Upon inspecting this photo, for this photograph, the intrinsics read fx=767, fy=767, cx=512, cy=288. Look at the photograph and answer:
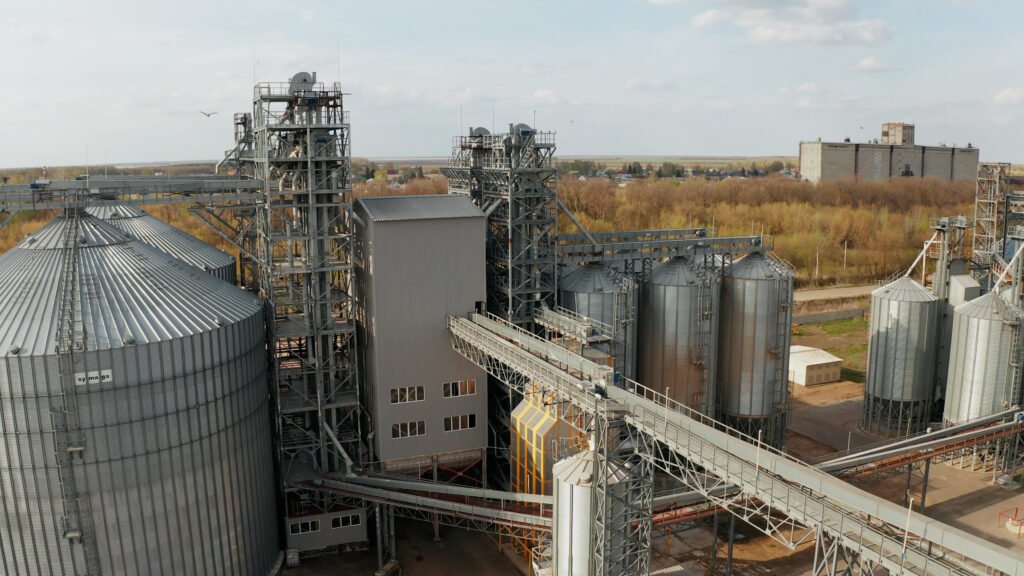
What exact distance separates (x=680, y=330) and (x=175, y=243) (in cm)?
2736

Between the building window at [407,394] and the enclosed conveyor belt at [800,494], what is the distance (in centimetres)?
817

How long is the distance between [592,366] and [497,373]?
6.60 meters

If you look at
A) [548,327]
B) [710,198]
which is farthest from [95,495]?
[710,198]

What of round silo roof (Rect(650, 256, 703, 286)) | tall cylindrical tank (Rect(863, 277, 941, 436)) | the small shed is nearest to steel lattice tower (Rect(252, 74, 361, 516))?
round silo roof (Rect(650, 256, 703, 286))


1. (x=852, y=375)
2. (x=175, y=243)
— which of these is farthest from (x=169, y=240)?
(x=852, y=375)

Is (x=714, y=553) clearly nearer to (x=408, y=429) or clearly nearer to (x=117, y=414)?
(x=408, y=429)

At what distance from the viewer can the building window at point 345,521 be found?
108ft

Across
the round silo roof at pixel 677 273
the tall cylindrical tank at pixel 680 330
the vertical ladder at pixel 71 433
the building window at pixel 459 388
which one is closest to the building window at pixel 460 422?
the building window at pixel 459 388

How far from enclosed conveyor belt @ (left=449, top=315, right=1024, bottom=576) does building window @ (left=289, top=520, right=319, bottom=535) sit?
40.1 feet

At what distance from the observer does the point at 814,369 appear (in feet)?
176

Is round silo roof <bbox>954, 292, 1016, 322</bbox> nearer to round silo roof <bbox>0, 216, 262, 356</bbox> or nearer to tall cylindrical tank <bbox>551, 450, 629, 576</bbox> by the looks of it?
tall cylindrical tank <bbox>551, 450, 629, 576</bbox>

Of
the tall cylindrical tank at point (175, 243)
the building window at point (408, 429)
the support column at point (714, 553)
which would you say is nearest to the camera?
the support column at point (714, 553)

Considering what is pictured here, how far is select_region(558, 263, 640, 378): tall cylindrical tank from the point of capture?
35969 mm

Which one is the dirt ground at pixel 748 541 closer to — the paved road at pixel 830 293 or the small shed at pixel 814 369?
the small shed at pixel 814 369
